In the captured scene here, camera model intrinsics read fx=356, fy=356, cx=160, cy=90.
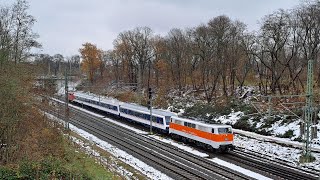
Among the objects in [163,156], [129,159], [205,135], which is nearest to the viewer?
[129,159]

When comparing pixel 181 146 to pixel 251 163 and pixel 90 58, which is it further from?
pixel 90 58

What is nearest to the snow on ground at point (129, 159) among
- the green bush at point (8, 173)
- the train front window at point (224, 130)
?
the train front window at point (224, 130)

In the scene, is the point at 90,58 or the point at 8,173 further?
the point at 90,58

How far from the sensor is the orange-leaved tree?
90000mm

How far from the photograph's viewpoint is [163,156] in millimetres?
28797

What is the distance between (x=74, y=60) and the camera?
138 meters

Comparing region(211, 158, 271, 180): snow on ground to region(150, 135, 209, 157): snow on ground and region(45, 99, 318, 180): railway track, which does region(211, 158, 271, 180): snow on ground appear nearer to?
region(45, 99, 318, 180): railway track

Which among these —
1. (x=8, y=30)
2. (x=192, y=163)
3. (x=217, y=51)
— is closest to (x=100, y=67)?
(x=217, y=51)

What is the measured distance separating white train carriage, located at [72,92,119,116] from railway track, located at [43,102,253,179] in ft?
28.1

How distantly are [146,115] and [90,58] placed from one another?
50230 millimetres

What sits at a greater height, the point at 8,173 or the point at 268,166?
the point at 8,173

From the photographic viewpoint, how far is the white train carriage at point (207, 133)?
30062mm

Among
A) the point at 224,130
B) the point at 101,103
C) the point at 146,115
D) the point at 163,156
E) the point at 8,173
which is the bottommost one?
the point at 163,156

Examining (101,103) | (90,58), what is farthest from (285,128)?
(90,58)
